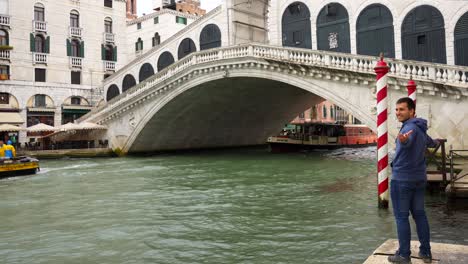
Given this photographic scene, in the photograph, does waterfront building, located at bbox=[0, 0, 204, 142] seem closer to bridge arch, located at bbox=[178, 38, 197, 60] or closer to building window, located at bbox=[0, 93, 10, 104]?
building window, located at bbox=[0, 93, 10, 104]

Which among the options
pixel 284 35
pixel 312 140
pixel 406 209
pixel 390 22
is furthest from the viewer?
pixel 312 140

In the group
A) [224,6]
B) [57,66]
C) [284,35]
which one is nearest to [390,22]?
[284,35]

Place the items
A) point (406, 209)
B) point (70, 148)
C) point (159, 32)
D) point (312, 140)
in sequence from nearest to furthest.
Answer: point (406, 209), point (70, 148), point (312, 140), point (159, 32)

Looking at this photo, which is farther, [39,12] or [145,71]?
[145,71]

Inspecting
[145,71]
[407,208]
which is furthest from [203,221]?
[145,71]

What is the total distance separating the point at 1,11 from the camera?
2323cm

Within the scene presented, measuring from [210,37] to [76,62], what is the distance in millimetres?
9172

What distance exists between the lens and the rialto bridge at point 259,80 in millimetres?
12359

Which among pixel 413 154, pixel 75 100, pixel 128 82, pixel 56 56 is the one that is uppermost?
pixel 56 56

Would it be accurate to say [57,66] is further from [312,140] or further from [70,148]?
[312,140]

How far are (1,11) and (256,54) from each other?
48.2ft

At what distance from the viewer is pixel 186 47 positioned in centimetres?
2320

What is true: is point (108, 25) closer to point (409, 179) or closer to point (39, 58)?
point (39, 58)

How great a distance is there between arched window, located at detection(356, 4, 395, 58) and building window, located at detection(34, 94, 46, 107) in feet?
57.2
